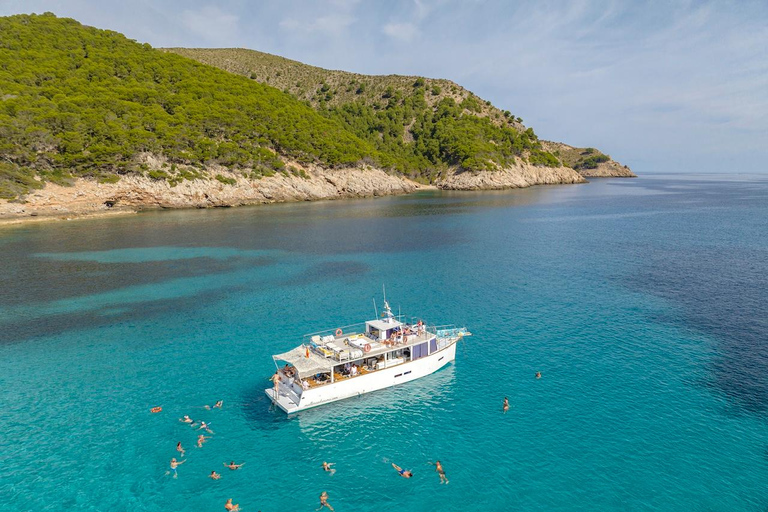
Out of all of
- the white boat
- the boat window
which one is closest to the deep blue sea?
the white boat

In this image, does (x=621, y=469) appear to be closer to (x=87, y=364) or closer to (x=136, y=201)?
(x=87, y=364)

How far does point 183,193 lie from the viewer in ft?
458

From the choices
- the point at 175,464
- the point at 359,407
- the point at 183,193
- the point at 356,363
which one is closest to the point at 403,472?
the point at 359,407

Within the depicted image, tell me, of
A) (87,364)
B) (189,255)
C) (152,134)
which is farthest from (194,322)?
(152,134)

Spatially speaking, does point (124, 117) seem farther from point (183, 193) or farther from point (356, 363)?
point (356, 363)

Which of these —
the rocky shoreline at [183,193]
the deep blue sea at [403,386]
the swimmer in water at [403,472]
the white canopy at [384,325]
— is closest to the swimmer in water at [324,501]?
the deep blue sea at [403,386]

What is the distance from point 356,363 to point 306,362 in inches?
161

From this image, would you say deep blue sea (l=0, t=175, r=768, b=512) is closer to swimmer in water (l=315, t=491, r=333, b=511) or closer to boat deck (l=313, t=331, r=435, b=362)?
swimmer in water (l=315, t=491, r=333, b=511)

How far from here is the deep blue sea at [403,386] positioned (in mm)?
24906

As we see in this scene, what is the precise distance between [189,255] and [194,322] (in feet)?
114

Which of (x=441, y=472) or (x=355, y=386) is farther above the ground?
(x=355, y=386)

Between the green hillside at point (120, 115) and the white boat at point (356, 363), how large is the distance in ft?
380

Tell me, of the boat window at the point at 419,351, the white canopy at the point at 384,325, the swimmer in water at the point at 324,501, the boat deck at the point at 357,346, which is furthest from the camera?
the white canopy at the point at 384,325

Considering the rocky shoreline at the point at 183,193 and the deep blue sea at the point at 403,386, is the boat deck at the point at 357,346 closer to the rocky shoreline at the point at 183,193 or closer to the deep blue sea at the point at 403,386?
the deep blue sea at the point at 403,386
